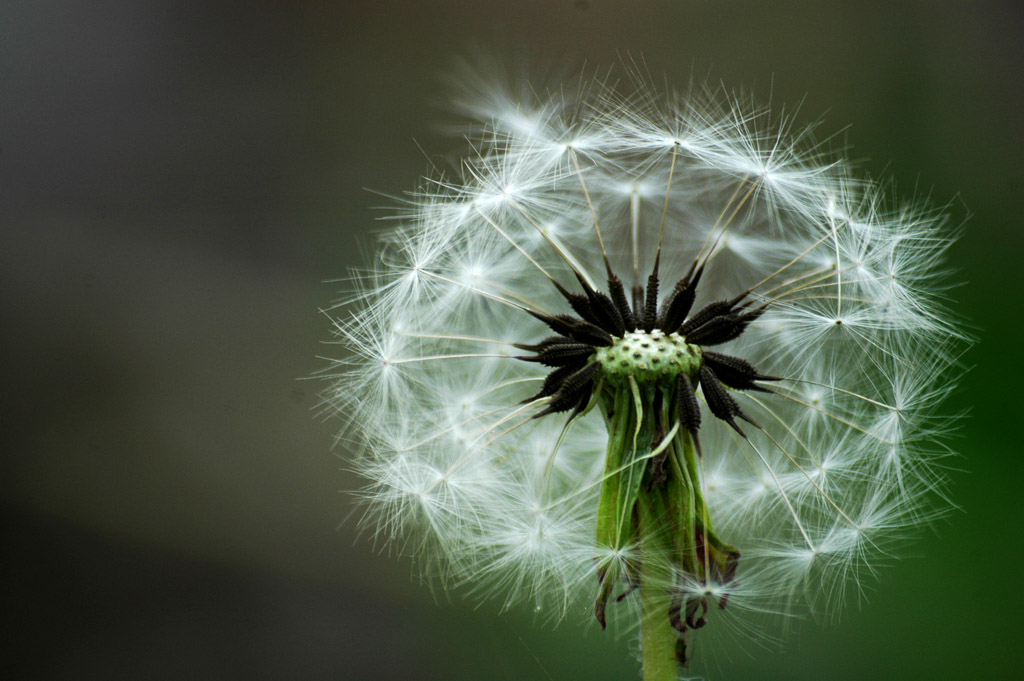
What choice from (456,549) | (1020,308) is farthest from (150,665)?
(1020,308)

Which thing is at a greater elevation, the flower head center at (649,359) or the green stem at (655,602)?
the flower head center at (649,359)

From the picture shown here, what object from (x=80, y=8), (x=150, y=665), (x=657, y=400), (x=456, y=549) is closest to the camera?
(x=657, y=400)

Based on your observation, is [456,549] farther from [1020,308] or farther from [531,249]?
[1020,308]

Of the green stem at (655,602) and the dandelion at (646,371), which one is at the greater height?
the dandelion at (646,371)

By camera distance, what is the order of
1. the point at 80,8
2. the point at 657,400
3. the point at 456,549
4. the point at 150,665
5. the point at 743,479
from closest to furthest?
the point at 657,400
the point at 456,549
the point at 743,479
the point at 150,665
the point at 80,8

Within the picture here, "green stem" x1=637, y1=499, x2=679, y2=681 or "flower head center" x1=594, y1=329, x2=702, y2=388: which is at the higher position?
"flower head center" x1=594, y1=329, x2=702, y2=388

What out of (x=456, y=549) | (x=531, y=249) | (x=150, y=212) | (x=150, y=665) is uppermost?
(x=150, y=212)

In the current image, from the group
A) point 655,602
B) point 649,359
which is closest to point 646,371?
point 649,359

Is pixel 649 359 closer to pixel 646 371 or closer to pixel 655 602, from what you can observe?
pixel 646 371
